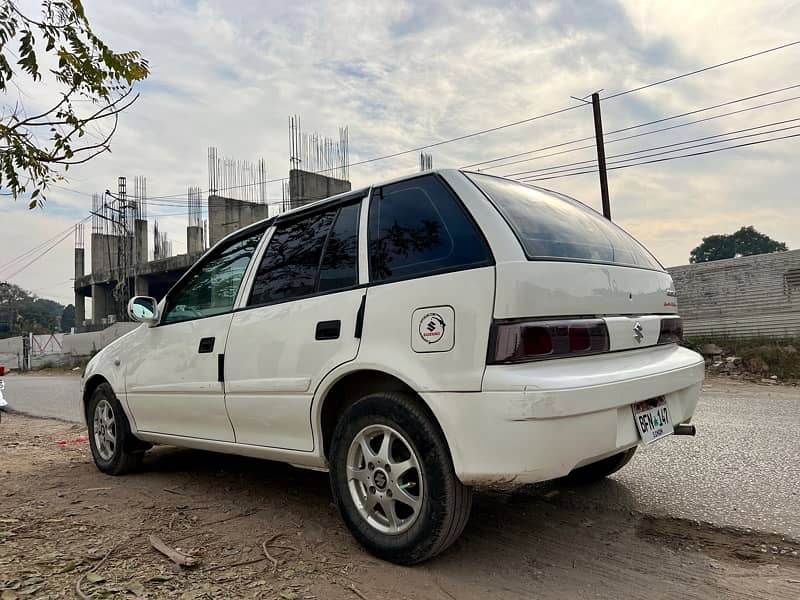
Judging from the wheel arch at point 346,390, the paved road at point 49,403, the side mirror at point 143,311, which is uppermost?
the side mirror at point 143,311

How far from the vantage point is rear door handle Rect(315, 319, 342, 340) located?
2867mm

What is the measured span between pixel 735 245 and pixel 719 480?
63.0 m

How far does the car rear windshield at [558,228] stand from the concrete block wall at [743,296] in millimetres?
9852

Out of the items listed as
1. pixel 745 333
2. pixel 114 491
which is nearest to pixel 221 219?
pixel 745 333

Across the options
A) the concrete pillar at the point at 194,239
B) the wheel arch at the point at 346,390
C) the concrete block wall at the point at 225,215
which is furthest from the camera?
the concrete pillar at the point at 194,239

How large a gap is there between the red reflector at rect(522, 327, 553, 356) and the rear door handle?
95 centimetres

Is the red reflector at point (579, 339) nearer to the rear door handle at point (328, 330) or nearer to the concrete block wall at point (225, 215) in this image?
the rear door handle at point (328, 330)

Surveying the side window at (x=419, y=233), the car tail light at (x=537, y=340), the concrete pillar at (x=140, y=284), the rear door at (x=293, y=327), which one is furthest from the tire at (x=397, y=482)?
the concrete pillar at (x=140, y=284)

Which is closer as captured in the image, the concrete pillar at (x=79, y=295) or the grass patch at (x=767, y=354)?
the grass patch at (x=767, y=354)

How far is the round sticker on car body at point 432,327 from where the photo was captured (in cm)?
244

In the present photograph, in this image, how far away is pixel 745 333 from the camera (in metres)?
11.9

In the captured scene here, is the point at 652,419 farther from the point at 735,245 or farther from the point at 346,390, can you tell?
the point at 735,245

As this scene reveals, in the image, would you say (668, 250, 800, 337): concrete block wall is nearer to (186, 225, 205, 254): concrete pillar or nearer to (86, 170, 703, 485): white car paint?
(86, 170, 703, 485): white car paint

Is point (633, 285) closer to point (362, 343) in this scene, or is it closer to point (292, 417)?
point (362, 343)
